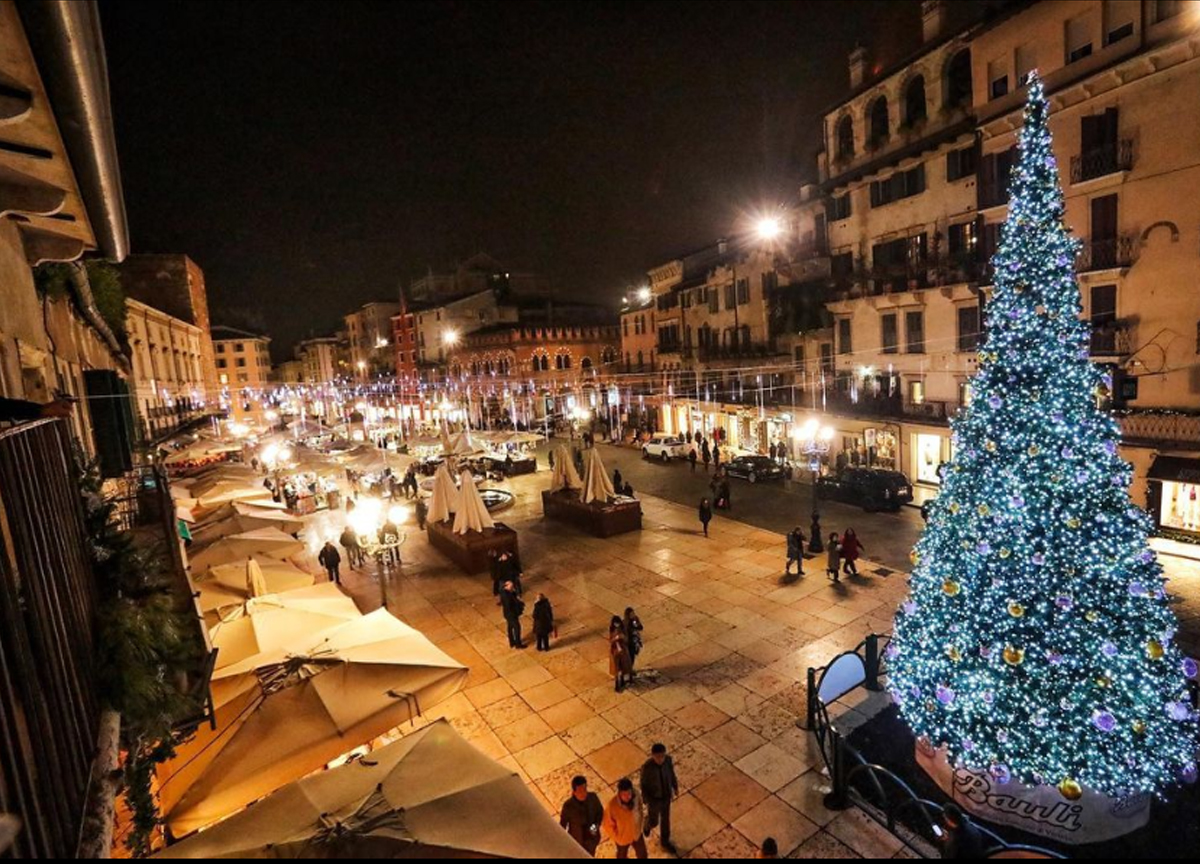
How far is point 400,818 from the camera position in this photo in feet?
16.0

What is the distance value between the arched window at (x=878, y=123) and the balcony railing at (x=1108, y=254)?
35.3 ft

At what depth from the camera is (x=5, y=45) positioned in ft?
10.1

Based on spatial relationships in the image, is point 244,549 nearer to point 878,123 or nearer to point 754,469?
point 754,469

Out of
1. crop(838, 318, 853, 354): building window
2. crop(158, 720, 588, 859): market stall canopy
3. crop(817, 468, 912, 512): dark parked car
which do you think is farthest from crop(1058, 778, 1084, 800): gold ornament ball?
crop(838, 318, 853, 354): building window

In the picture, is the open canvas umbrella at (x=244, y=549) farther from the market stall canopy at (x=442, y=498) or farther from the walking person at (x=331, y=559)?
the market stall canopy at (x=442, y=498)

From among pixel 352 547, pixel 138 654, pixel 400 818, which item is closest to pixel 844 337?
pixel 352 547

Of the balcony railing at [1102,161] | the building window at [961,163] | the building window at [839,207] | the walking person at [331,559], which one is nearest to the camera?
the balcony railing at [1102,161]

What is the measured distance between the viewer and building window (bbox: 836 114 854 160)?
92.8 ft

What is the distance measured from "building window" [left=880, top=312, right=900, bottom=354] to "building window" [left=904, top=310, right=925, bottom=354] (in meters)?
0.45

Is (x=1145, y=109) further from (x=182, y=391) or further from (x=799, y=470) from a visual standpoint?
(x=182, y=391)

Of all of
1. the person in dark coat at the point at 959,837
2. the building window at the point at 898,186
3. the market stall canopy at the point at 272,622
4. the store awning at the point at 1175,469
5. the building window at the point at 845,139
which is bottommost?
the person in dark coat at the point at 959,837

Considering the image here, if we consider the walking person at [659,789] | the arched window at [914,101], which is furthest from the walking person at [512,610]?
the arched window at [914,101]

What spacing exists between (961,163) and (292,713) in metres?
26.7

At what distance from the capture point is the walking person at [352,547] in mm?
19750
